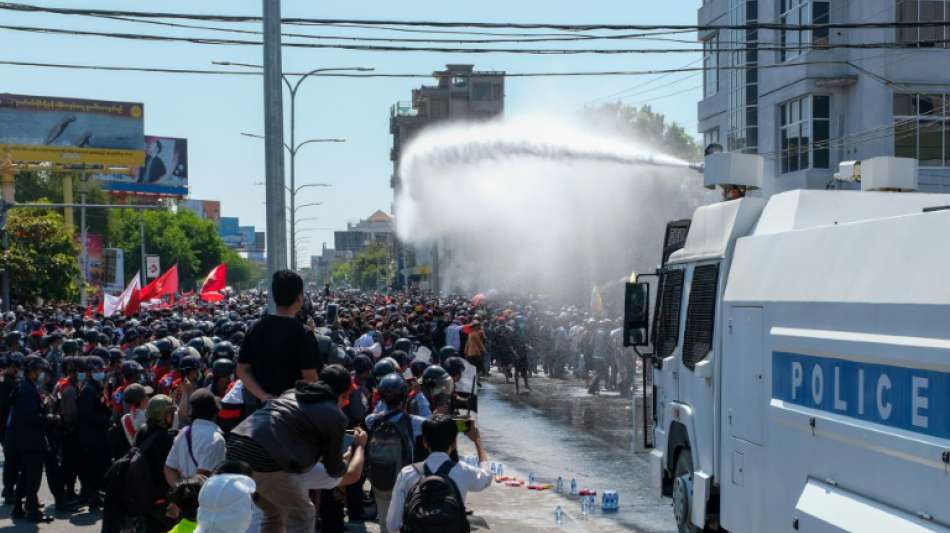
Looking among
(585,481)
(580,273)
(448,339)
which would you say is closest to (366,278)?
(580,273)

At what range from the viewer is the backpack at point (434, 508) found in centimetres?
561

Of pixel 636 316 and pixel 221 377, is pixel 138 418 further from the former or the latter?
pixel 636 316

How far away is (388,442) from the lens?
8.09m

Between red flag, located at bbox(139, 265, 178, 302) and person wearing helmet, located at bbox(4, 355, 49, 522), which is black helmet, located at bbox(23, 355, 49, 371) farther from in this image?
red flag, located at bbox(139, 265, 178, 302)

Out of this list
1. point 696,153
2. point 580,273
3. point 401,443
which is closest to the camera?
point 401,443

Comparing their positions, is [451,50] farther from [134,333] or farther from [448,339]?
[448,339]

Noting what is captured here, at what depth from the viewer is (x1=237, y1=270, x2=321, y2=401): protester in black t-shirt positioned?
255 inches

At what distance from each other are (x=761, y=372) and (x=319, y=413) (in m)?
3.09

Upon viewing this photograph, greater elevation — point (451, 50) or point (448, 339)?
point (451, 50)

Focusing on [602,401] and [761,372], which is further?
[602,401]

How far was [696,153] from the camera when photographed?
73375 mm

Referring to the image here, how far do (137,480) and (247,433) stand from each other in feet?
7.16

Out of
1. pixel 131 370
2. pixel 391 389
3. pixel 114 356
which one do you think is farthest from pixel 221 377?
pixel 114 356

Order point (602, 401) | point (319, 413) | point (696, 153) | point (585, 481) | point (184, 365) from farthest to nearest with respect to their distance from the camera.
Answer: point (696, 153) < point (602, 401) < point (585, 481) < point (184, 365) < point (319, 413)
